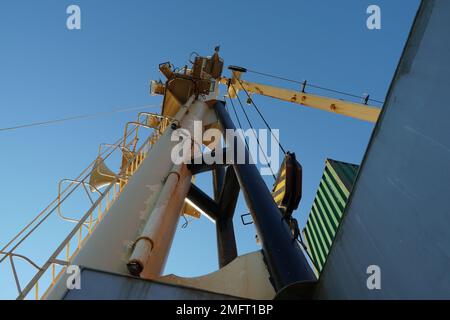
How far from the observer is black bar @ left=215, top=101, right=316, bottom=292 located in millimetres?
2750

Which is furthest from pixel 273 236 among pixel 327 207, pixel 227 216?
pixel 327 207

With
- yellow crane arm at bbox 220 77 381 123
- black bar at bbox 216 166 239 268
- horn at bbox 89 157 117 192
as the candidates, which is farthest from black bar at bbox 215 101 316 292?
yellow crane arm at bbox 220 77 381 123

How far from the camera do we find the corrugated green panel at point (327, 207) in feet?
39.3

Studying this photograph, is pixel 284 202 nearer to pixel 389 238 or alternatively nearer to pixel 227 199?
pixel 389 238

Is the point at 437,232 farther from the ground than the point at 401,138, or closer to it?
closer to it

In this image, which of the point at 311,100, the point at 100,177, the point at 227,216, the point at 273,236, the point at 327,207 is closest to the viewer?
the point at 273,236

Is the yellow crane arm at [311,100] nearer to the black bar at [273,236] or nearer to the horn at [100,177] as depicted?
the horn at [100,177]

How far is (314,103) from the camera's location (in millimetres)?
15164

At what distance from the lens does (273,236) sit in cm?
322

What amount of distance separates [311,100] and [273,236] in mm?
12969

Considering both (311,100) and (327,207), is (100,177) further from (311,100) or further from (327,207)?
(311,100)

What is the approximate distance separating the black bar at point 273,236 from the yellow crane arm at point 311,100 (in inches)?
312
